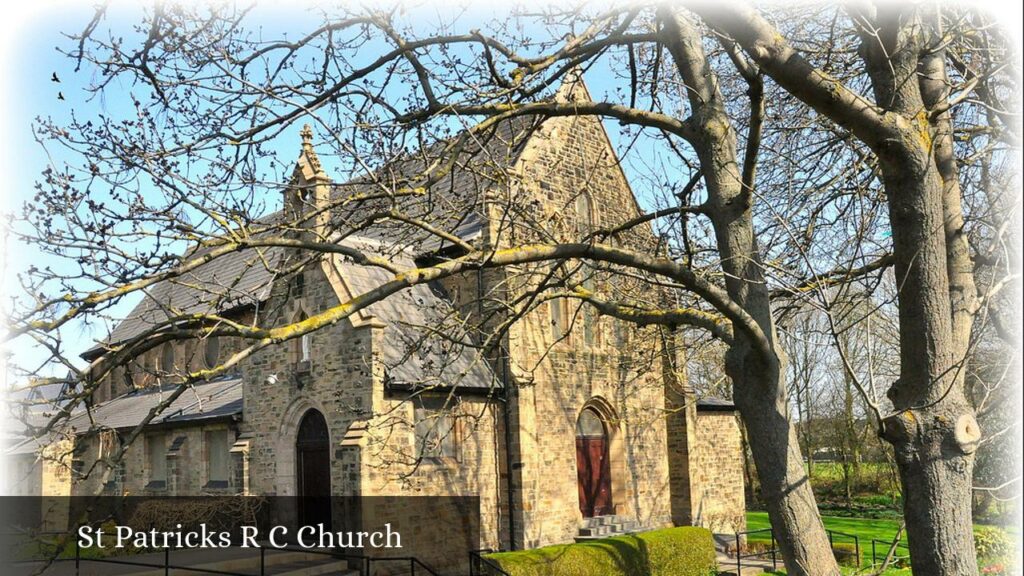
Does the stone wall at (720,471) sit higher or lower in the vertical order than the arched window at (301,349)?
lower

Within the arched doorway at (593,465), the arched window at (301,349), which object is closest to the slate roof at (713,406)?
the arched doorway at (593,465)

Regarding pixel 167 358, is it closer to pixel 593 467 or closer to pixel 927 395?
pixel 593 467

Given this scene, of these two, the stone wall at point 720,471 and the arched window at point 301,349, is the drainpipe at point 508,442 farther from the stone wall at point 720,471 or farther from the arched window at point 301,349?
the stone wall at point 720,471

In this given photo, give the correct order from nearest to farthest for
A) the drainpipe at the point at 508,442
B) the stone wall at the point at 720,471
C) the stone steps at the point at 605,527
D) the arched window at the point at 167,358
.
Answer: the drainpipe at the point at 508,442 → the stone steps at the point at 605,527 → the stone wall at the point at 720,471 → the arched window at the point at 167,358

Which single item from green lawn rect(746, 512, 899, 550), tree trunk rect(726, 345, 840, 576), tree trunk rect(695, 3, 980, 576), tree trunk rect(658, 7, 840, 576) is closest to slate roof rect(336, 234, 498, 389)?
tree trunk rect(658, 7, 840, 576)

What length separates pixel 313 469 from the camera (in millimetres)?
18234

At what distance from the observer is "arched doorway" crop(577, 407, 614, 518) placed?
21.4m

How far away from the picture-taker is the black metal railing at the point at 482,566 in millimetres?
15742

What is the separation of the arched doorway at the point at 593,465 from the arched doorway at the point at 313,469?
667cm

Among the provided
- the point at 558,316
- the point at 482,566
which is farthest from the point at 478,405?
the point at 482,566

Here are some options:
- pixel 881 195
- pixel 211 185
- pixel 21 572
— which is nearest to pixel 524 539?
pixel 21 572

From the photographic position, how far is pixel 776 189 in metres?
12.4

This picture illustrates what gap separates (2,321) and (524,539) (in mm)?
14553

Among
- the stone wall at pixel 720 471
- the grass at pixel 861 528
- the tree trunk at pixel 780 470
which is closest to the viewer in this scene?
the tree trunk at pixel 780 470
